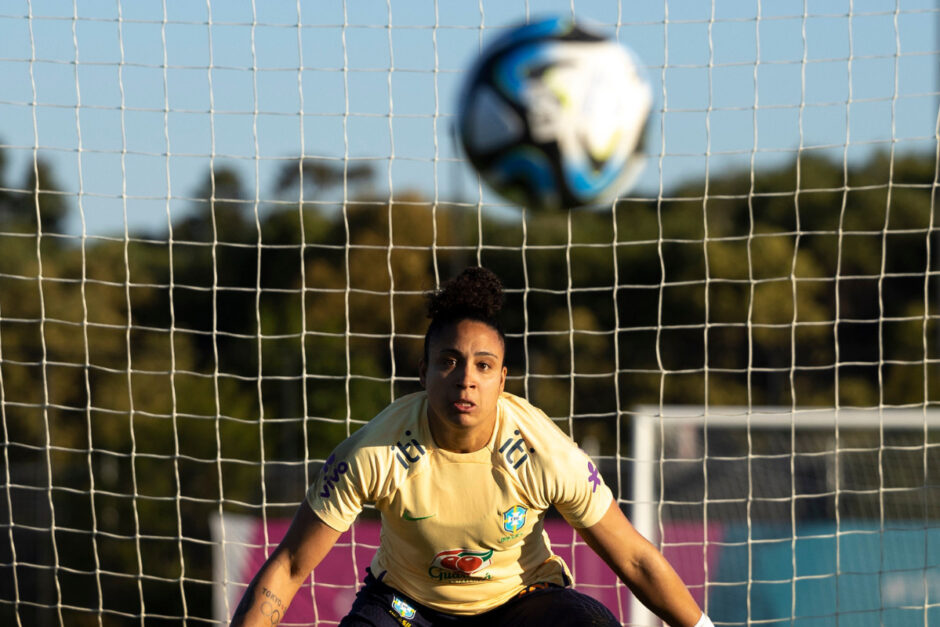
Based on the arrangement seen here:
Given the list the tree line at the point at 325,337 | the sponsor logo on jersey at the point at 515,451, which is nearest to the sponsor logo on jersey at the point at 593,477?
the sponsor logo on jersey at the point at 515,451

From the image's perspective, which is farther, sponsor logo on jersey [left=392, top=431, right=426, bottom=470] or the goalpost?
the goalpost

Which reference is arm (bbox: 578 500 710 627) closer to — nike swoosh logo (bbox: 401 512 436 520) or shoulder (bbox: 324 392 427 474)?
nike swoosh logo (bbox: 401 512 436 520)

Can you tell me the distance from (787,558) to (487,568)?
385 centimetres

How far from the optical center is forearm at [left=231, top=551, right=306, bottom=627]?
3289 millimetres

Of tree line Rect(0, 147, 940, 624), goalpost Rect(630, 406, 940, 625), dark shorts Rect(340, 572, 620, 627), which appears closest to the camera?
dark shorts Rect(340, 572, 620, 627)

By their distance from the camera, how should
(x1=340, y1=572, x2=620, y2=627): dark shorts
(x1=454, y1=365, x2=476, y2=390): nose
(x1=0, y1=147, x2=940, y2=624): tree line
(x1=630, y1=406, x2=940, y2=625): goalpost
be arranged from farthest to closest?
1. (x1=0, y1=147, x2=940, y2=624): tree line
2. (x1=630, y1=406, x2=940, y2=625): goalpost
3. (x1=340, y1=572, x2=620, y2=627): dark shorts
4. (x1=454, y1=365, x2=476, y2=390): nose

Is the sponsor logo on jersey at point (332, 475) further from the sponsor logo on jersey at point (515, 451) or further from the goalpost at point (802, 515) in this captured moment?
the goalpost at point (802, 515)

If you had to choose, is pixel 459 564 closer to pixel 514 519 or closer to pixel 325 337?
pixel 514 519

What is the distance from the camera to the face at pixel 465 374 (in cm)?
325

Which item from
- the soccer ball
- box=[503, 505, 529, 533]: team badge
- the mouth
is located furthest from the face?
the soccer ball

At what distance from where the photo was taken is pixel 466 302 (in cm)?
337

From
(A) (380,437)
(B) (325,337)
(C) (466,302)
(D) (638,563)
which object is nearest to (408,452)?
(A) (380,437)

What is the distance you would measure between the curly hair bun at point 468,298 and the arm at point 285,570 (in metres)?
0.67

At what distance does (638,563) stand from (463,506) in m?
0.53
